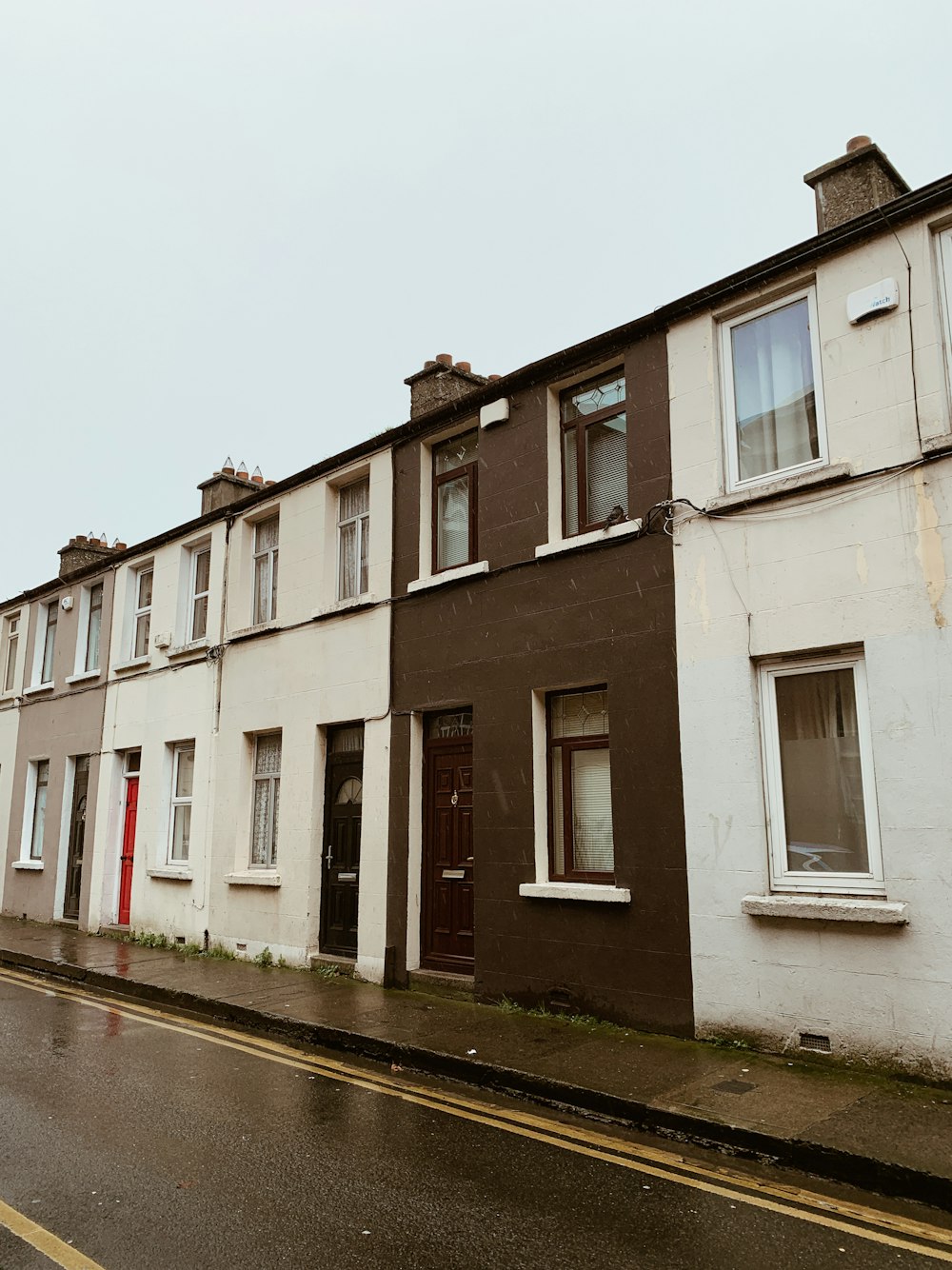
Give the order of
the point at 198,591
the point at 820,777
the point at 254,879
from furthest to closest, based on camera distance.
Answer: the point at 198,591 → the point at 254,879 → the point at 820,777

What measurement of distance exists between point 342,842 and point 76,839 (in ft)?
26.5

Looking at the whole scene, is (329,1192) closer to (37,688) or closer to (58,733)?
(58,733)

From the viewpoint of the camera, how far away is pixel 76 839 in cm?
1786

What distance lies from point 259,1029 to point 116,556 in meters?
10.7

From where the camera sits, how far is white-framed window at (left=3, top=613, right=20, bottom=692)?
69.9 ft

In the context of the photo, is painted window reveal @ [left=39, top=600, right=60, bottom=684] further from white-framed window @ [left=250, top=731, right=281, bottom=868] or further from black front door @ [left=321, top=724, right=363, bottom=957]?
black front door @ [left=321, top=724, right=363, bottom=957]

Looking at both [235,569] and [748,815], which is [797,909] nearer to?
[748,815]

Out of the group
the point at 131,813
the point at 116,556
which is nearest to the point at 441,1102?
the point at 131,813

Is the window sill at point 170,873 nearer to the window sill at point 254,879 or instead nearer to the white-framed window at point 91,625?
the window sill at point 254,879

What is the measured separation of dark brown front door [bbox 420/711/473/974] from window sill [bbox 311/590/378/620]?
5.98 ft

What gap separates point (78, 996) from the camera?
36.9ft

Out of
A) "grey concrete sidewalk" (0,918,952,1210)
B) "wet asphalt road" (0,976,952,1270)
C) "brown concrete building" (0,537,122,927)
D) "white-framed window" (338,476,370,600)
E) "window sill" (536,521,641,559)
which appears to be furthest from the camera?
"brown concrete building" (0,537,122,927)

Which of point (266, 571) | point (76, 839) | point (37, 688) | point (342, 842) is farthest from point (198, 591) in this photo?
point (342, 842)

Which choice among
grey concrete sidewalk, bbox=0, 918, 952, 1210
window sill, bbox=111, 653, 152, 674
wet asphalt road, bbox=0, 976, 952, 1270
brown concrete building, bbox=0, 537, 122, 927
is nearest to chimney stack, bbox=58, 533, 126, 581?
brown concrete building, bbox=0, 537, 122, 927
